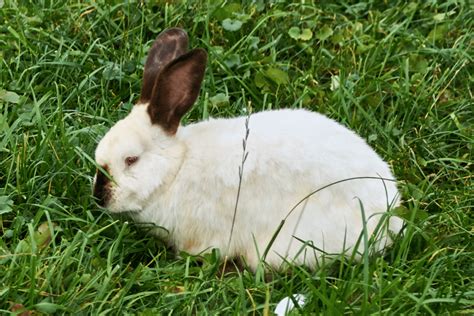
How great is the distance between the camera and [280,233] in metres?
4.76

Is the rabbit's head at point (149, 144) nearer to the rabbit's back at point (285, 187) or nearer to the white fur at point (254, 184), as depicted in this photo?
the white fur at point (254, 184)

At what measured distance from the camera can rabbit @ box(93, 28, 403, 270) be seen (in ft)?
15.5

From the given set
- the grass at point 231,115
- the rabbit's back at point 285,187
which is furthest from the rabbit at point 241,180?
the grass at point 231,115

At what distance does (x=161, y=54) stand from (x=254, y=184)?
78cm

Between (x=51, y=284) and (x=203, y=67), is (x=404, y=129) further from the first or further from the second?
(x=51, y=284)

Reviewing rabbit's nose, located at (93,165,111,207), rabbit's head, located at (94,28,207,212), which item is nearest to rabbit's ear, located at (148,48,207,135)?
rabbit's head, located at (94,28,207,212)

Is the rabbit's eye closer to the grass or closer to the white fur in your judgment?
the white fur

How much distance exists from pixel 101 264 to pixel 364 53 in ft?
7.19

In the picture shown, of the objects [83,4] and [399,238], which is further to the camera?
[83,4]

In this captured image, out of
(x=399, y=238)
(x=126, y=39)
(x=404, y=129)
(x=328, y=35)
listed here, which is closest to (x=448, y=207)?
(x=399, y=238)

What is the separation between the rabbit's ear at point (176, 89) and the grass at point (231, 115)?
423 mm

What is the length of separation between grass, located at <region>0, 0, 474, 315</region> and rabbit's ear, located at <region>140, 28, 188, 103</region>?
1.38 ft

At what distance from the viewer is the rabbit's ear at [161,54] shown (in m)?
5.00

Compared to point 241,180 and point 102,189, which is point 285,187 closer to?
point 241,180
